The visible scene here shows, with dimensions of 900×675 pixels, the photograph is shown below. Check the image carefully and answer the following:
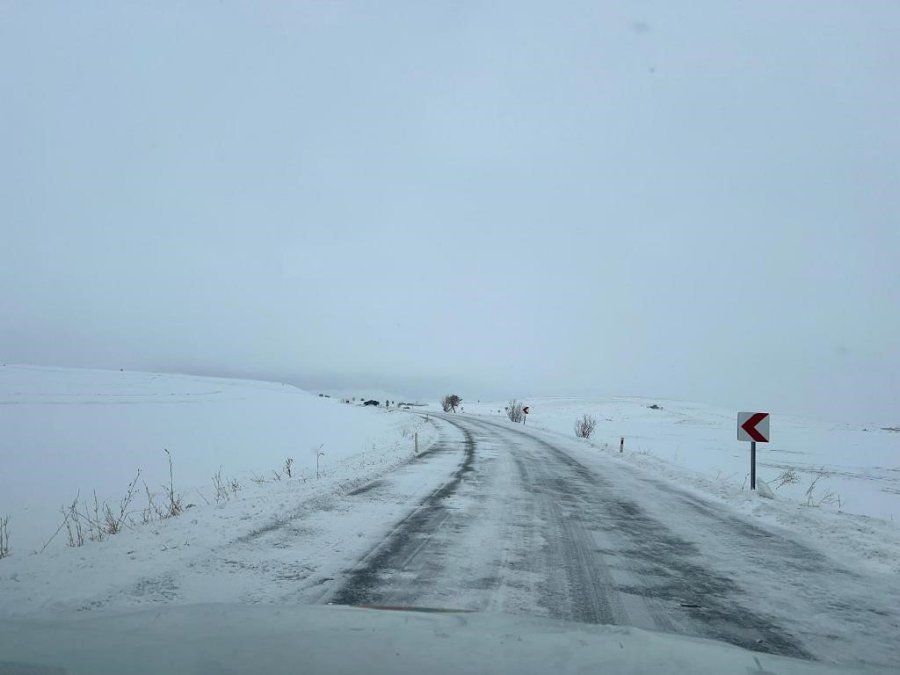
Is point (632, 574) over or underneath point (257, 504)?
over

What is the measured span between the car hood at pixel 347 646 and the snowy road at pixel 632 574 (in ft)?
2.24

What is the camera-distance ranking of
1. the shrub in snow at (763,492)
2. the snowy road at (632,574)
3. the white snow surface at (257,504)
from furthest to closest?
the shrub in snow at (763,492), the white snow surface at (257,504), the snowy road at (632,574)

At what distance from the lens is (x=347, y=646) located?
350 cm

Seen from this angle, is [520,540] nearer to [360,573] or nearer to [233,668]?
[360,573]

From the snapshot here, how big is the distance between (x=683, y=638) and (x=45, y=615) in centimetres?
448

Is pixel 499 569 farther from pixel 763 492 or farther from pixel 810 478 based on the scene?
pixel 810 478

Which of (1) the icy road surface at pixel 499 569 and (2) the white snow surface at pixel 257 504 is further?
(2) the white snow surface at pixel 257 504

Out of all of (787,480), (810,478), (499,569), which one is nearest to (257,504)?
(499,569)

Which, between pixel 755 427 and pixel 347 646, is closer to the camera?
pixel 347 646

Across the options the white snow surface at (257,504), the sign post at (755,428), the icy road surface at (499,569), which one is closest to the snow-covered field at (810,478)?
the white snow surface at (257,504)

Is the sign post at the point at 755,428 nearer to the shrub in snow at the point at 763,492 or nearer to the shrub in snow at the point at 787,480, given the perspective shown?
the shrub in snow at the point at 763,492

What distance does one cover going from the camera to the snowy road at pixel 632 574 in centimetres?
455

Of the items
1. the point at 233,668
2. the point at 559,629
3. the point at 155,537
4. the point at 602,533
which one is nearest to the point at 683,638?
the point at 559,629

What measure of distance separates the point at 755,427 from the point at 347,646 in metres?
12.1
